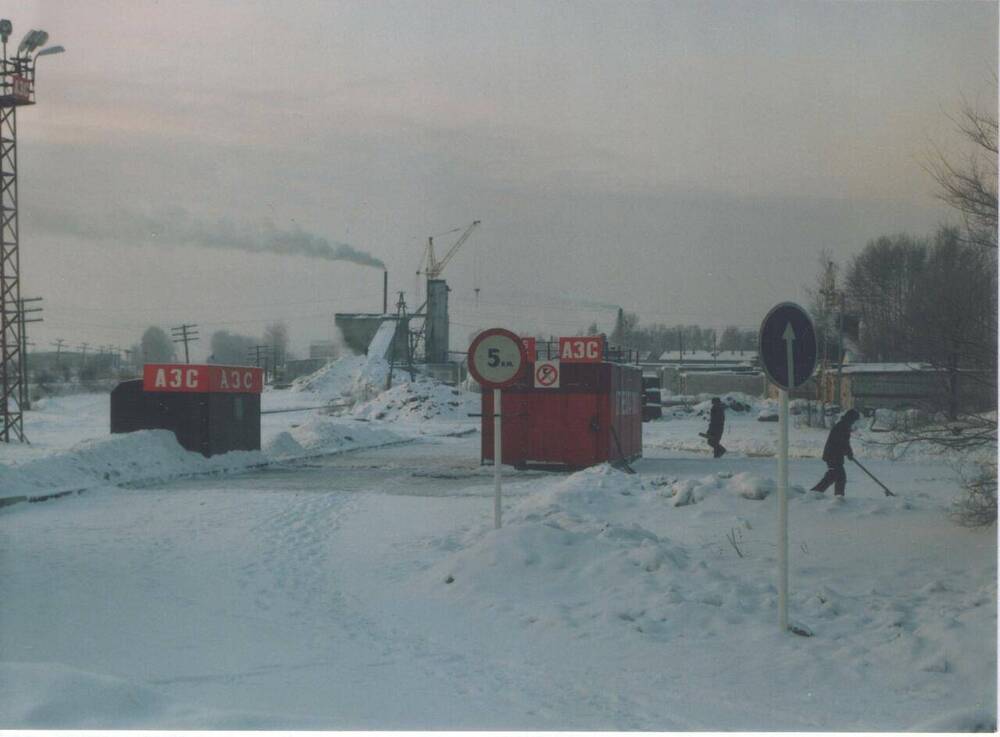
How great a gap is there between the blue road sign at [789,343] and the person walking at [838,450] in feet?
27.2

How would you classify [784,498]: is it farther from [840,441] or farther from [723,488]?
[840,441]

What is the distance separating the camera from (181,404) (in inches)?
939

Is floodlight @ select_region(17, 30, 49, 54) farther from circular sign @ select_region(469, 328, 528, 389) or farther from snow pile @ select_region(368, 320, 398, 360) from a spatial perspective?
snow pile @ select_region(368, 320, 398, 360)

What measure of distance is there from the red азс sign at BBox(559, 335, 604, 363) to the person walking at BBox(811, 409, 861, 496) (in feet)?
26.7

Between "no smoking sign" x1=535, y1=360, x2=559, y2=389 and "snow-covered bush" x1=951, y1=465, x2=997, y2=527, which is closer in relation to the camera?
"snow-covered bush" x1=951, y1=465, x2=997, y2=527

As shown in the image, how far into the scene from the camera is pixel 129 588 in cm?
973

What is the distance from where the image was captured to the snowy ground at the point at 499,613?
6469 millimetres

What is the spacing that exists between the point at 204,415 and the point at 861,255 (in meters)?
16.1

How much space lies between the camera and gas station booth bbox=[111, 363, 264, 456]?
2395 cm

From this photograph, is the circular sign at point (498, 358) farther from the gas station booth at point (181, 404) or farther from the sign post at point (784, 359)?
the gas station booth at point (181, 404)

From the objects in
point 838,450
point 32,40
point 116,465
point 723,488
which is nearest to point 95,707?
point 32,40

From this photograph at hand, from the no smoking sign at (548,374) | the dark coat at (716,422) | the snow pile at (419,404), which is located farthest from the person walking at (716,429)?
the snow pile at (419,404)

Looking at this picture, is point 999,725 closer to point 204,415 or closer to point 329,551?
Answer: point 329,551

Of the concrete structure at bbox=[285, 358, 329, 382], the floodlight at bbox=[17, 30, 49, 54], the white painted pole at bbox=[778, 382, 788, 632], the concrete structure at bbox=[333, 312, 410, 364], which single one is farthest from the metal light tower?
the concrete structure at bbox=[285, 358, 329, 382]
